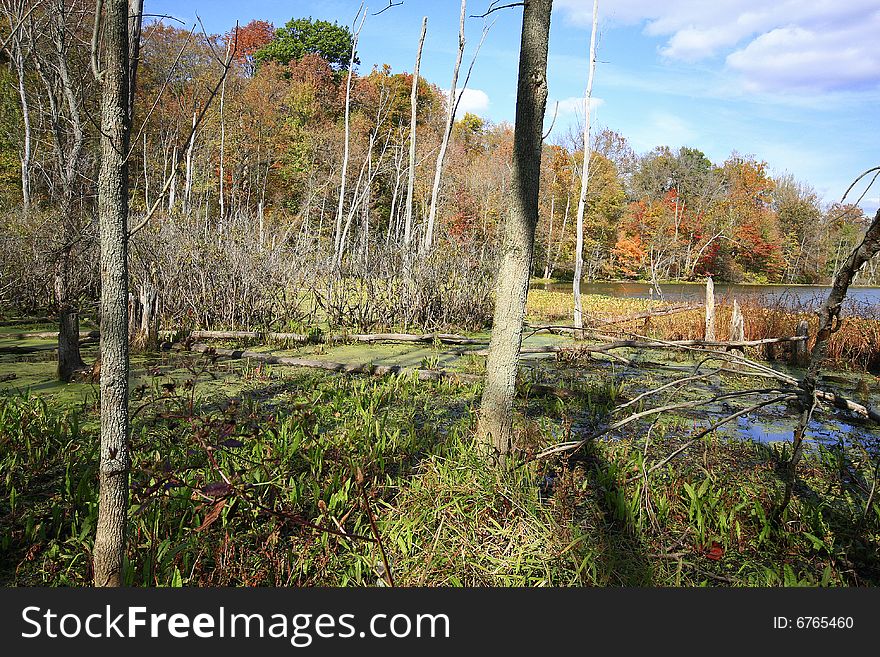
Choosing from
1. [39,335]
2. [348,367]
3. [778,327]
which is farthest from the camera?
[778,327]

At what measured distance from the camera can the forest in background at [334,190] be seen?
9234 millimetres

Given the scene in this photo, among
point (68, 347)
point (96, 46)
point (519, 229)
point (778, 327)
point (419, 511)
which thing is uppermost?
point (96, 46)

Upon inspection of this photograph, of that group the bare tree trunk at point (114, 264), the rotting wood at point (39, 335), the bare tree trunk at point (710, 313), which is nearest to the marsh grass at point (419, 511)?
the bare tree trunk at point (114, 264)

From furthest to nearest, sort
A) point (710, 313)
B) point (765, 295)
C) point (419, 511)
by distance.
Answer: point (765, 295)
point (710, 313)
point (419, 511)

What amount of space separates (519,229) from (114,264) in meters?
2.09

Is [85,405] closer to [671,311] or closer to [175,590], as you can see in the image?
[175,590]

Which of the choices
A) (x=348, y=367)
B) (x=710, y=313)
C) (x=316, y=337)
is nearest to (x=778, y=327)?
(x=710, y=313)

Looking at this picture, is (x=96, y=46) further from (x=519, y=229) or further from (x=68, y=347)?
(x=68, y=347)

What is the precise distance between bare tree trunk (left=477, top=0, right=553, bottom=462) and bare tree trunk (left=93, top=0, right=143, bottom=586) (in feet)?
6.37

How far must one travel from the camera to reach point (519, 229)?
3.08 m

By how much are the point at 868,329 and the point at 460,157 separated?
25.4 meters

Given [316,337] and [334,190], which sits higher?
[334,190]

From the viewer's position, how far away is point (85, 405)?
4.10m

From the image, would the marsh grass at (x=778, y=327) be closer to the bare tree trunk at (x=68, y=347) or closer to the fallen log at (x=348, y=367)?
the fallen log at (x=348, y=367)
